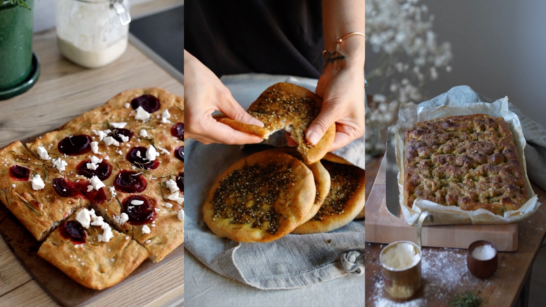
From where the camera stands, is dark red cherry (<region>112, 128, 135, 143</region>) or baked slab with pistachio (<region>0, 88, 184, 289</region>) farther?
dark red cherry (<region>112, 128, 135, 143</region>)

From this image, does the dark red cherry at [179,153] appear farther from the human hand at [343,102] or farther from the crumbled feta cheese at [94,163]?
the human hand at [343,102]

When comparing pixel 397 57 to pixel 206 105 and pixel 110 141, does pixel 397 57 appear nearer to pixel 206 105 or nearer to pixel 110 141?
pixel 206 105

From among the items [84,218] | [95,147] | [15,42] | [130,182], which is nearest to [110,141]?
[95,147]

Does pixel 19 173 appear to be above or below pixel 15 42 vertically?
below

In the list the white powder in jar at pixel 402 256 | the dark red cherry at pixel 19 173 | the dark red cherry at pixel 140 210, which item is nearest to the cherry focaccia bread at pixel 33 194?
the dark red cherry at pixel 19 173

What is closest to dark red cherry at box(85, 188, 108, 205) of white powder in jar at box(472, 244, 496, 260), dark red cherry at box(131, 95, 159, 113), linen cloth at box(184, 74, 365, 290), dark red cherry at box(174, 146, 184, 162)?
dark red cherry at box(174, 146, 184, 162)

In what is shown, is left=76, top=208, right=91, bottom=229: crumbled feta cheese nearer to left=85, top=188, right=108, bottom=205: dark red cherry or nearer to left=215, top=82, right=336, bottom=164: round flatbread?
left=85, top=188, right=108, bottom=205: dark red cherry
